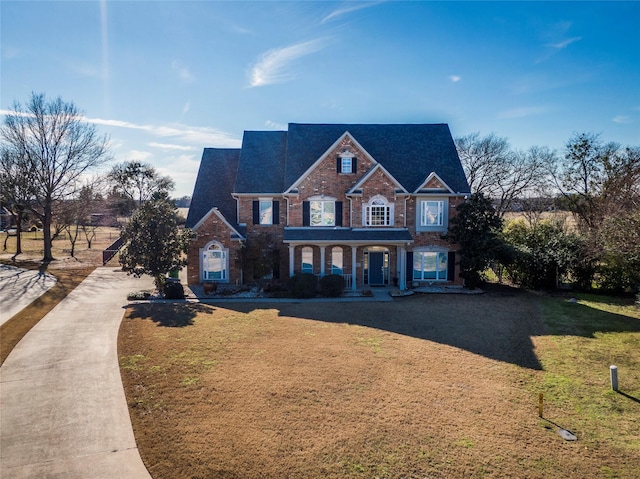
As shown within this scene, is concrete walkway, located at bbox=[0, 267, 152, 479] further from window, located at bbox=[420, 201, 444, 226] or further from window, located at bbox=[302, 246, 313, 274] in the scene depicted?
window, located at bbox=[420, 201, 444, 226]

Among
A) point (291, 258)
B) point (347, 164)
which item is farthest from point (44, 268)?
point (347, 164)

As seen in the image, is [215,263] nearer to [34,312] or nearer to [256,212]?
[256,212]

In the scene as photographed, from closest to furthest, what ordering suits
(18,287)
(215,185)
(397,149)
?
(18,287)
(397,149)
(215,185)

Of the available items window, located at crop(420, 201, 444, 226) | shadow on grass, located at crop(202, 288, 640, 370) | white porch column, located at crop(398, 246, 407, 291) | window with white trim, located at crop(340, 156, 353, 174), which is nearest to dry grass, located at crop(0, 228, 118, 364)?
shadow on grass, located at crop(202, 288, 640, 370)

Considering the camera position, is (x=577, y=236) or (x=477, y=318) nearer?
(x=477, y=318)

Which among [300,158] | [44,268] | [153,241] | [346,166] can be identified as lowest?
[44,268]

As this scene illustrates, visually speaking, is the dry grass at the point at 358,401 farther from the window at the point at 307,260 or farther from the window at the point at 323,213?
the window at the point at 323,213

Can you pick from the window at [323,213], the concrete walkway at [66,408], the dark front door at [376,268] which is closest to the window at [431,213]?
the dark front door at [376,268]
